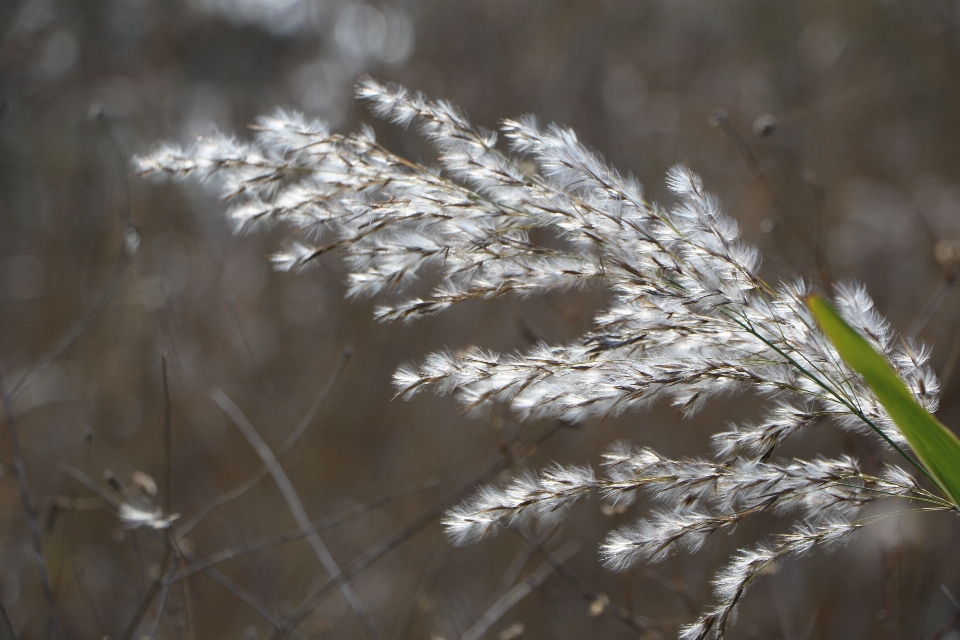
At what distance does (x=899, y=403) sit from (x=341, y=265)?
12.2 ft

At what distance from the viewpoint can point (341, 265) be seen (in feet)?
13.6

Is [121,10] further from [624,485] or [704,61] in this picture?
[624,485]

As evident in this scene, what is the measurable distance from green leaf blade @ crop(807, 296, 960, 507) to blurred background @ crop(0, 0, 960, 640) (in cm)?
221

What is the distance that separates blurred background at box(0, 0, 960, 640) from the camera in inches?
132

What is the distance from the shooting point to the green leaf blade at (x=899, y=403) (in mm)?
677

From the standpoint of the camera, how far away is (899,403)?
2.31 feet

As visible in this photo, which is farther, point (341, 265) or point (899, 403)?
point (341, 265)

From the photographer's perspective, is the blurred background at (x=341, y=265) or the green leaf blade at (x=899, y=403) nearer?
the green leaf blade at (x=899, y=403)

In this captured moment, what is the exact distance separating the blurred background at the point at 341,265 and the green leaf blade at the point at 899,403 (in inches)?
86.9

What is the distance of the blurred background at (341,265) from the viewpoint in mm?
3348

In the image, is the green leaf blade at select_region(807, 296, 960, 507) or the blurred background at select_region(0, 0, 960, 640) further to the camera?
the blurred background at select_region(0, 0, 960, 640)

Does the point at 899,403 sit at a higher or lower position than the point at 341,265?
higher

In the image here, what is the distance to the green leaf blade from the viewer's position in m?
0.68

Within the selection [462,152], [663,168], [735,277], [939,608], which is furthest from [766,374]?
[663,168]
